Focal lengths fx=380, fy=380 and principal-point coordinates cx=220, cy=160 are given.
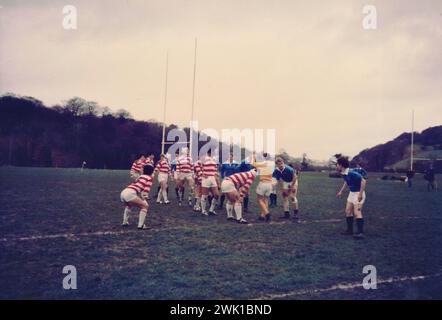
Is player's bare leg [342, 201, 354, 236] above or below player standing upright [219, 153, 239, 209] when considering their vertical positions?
below

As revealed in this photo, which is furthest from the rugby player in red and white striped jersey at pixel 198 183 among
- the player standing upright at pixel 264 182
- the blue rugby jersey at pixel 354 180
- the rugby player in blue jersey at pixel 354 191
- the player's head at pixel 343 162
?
the blue rugby jersey at pixel 354 180

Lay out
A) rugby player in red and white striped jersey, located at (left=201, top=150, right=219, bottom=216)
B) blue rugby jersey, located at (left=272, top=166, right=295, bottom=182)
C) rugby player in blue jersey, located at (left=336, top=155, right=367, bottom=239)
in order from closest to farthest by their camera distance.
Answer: rugby player in blue jersey, located at (left=336, top=155, right=367, bottom=239) < blue rugby jersey, located at (left=272, top=166, right=295, bottom=182) < rugby player in red and white striped jersey, located at (left=201, top=150, right=219, bottom=216)

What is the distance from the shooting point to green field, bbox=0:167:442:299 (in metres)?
5.68

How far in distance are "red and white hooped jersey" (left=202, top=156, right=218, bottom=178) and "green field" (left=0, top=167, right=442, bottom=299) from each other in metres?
1.48

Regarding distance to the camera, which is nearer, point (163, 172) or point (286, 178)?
point (286, 178)

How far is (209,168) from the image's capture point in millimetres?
13227

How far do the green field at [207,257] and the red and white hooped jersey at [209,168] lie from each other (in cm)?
148

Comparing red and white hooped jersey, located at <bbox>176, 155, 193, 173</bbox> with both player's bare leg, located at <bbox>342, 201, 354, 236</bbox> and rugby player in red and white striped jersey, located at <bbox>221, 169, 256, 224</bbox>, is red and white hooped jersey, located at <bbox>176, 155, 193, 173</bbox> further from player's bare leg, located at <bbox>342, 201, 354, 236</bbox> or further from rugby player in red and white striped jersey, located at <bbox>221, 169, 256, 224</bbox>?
player's bare leg, located at <bbox>342, 201, 354, 236</bbox>

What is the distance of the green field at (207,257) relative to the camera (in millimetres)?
5676

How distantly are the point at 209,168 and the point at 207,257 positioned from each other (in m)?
5.96

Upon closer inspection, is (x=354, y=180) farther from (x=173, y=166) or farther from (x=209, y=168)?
(x=173, y=166)

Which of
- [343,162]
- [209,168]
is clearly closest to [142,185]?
[209,168]

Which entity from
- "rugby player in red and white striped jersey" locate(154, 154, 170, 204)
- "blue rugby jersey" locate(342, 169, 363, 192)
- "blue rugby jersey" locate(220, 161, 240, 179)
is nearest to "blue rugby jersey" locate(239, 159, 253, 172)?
"blue rugby jersey" locate(220, 161, 240, 179)

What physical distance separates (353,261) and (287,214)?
549 cm
